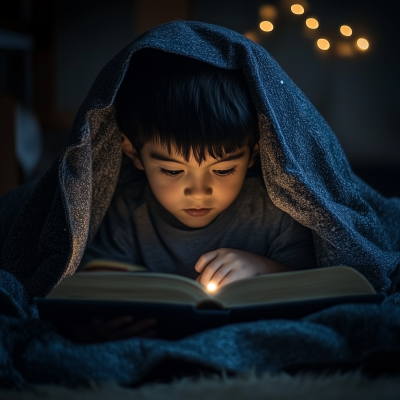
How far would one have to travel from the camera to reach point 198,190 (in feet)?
2.94

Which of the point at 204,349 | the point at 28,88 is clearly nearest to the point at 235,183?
the point at 204,349

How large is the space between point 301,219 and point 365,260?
131 mm

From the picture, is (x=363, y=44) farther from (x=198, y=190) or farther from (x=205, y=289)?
(x=205, y=289)

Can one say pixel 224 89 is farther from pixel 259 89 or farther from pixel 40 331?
pixel 40 331

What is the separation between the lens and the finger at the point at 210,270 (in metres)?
0.80

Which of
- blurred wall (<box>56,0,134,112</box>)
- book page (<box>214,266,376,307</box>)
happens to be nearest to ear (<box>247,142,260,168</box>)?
book page (<box>214,266,376,307</box>)

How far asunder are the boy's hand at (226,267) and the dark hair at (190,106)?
0.56ft

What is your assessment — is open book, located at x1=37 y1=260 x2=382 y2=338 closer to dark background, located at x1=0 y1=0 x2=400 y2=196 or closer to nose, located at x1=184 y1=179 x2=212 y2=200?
nose, located at x1=184 y1=179 x2=212 y2=200

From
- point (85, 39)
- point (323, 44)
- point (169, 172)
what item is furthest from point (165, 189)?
point (85, 39)

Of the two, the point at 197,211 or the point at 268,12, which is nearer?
the point at 197,211

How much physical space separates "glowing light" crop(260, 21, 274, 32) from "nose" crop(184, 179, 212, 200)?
2.92 ft

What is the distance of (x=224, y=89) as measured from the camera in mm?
878

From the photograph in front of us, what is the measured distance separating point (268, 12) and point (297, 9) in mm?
129

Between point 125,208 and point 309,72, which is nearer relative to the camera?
point 125,208
